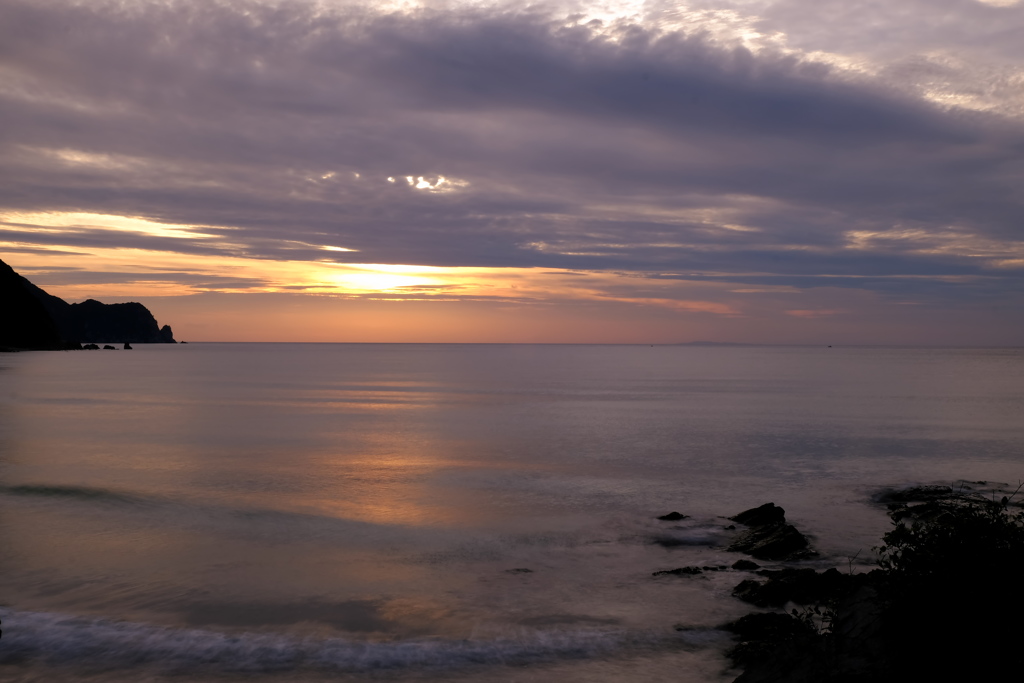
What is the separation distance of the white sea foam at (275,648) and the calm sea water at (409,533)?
52 mm

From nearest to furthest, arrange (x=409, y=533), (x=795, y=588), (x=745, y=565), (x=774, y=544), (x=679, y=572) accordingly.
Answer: (x=795, y=588) → (x=679, y=572) → (x=745, y=565) → (x=774, y=544) → (x=409, y=533)

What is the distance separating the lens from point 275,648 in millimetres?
12555

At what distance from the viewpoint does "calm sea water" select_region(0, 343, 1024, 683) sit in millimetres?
12430

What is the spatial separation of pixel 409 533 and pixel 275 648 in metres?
8.23

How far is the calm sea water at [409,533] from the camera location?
40.8 feet

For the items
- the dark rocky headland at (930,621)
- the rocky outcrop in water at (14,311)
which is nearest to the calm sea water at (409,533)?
the dark rocky headland at (930,621)

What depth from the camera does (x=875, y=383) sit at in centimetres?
10225

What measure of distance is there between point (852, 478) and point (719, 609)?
18625 mm

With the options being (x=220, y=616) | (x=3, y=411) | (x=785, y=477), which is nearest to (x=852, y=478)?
(x=785, y=477)

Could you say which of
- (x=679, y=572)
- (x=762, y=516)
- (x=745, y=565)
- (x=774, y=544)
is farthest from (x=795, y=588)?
(x=762, y=516)

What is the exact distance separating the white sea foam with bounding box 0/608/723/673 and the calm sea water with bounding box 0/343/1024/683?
0.17 ft

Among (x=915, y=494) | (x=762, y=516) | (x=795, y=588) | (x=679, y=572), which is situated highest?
(x=795, y=588)

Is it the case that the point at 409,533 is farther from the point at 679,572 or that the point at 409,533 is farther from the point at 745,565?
the point at 745,565

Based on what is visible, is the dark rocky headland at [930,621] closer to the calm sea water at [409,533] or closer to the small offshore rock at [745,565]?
the calm sea water at [409,533]
